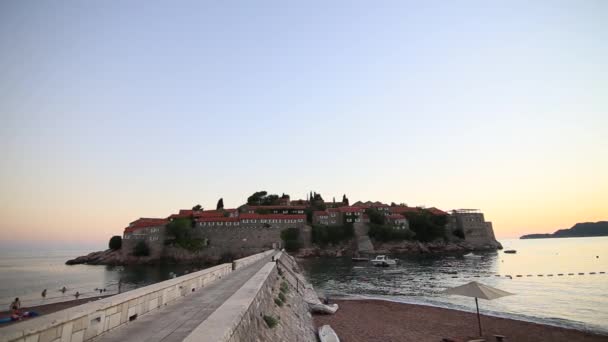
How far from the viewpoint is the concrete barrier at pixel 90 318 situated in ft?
16.3

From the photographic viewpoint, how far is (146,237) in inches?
3506

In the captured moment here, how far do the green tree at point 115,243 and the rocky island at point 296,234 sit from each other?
0.12m

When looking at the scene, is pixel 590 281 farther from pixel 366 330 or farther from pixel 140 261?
pixel 140 261

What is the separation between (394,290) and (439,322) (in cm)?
1584

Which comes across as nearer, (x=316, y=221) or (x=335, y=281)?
(x=335, y=281)

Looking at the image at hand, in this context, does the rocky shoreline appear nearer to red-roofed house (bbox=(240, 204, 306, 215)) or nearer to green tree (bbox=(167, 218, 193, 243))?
green tree (bbox=(167, 218, 193, 243))

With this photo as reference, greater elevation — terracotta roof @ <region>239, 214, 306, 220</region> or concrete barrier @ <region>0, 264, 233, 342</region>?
terracotta roof @ <region>239, 214, 306, 220</region>

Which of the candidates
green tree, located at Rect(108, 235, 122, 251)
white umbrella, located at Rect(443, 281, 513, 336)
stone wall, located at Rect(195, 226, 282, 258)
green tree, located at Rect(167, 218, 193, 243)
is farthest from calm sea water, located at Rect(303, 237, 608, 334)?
green tree, located at Rect(108, 235, 122, 251)

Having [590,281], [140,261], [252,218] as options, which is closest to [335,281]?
[590,281]

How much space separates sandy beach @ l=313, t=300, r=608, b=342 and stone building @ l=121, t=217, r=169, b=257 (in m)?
77.2

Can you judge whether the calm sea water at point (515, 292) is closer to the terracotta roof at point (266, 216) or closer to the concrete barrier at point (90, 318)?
the concrete barrier at point (90, 318)

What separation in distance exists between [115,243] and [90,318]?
114799 millimetres

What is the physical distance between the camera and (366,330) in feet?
64.9

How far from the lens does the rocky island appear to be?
88438mm
